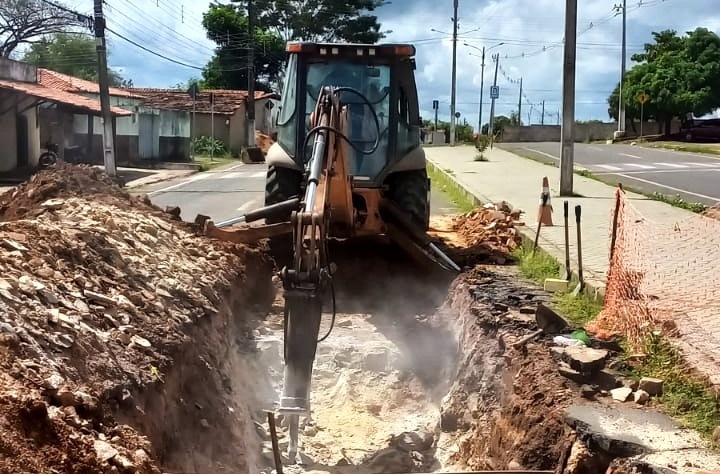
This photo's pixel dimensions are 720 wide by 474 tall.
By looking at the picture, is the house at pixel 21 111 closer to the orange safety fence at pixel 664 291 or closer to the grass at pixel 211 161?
the grass at pixel 211 161

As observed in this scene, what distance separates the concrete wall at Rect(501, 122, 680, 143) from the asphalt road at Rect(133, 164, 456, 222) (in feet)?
119

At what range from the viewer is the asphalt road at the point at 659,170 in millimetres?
19469

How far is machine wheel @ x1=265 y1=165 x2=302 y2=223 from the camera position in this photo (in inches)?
402

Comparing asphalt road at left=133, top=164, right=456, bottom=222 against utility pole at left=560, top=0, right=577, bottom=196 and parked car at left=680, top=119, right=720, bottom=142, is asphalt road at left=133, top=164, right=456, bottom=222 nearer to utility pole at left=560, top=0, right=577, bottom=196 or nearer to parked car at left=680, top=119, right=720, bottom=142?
utility pole at left=560, top=0, right=577, bottom=196

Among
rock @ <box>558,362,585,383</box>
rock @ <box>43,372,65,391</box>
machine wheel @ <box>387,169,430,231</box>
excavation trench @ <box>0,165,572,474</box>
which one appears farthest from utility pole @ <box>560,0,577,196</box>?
rock @ <box>43,372,65,391</box>

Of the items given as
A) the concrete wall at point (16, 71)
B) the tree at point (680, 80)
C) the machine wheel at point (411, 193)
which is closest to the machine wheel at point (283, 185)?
the machine wheel at point (411, 193)

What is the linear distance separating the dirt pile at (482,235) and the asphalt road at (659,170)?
18.5 feet

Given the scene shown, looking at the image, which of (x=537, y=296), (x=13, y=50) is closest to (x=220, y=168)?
(x=13, y=50)

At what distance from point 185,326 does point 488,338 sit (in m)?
2.59

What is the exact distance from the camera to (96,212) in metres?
8.41

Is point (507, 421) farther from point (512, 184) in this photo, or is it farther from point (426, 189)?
point (512, 184)

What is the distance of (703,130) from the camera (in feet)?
152

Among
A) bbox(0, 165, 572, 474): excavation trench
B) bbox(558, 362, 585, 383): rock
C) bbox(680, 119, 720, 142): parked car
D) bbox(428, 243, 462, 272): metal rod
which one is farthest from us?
bbox(680, 119, 720, 142): parked car

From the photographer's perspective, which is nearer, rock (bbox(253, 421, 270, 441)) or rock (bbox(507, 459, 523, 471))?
rock (bbox(507, 459, 523, 471))
